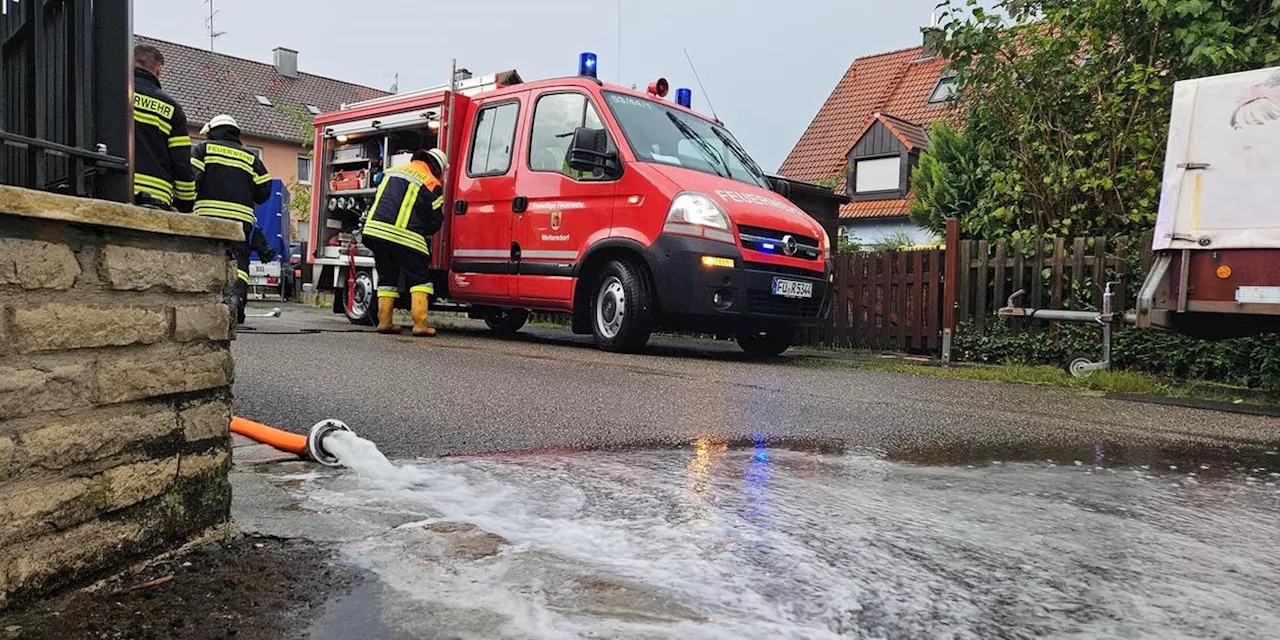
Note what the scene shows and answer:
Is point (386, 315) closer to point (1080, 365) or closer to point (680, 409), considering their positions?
point (680, 409)

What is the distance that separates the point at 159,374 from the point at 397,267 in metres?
7.40

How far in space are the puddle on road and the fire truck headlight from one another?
420 cm

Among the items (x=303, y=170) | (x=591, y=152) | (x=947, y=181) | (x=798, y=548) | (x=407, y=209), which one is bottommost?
(x=798, y=548)

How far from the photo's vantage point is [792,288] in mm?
7809

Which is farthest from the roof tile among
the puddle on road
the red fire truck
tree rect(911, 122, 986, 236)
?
the puddle on road

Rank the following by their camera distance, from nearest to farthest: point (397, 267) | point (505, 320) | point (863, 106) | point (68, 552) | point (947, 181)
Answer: point (68, 552)
point (397, 267)
point (505, 320)
point (947, 181)
point (863, 106)

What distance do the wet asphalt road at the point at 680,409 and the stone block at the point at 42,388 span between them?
1.49 metres

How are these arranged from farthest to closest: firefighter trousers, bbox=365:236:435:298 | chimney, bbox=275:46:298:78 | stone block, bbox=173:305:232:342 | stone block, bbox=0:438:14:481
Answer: chimney, bbox=275:46:298:78
firefighter trousers, bbox=365:236:435:298
stone block, bbox=173:305:232:342
stone block, bbox=0:438:14:481

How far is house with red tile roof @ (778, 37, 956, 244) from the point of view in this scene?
25.6 meters

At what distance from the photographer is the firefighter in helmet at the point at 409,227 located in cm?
888

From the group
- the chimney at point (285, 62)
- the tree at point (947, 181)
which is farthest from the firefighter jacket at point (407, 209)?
the chimney at point (285, 62)

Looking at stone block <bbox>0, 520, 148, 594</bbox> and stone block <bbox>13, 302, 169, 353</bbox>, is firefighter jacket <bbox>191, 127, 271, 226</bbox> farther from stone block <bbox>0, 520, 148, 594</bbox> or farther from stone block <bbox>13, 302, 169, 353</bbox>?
stone block <bbox>0, 520, 148, 594</bbox>

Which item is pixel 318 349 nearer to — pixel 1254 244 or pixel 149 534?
pixel 149 534

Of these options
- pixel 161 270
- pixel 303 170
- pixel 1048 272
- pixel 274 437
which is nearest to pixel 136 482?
pixel 161 270
